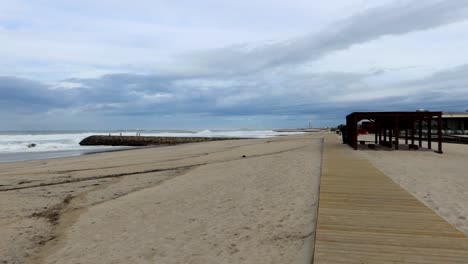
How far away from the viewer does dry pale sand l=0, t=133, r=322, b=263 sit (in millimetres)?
4828

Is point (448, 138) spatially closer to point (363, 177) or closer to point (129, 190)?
point (363, 177)

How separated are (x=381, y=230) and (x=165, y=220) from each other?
3.45 m

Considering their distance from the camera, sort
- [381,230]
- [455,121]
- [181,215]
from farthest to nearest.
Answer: [455,121] < [181,215] < [381,230]

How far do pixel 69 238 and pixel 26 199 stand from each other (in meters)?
3.89

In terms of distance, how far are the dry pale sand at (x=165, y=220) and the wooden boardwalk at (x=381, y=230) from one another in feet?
1.30

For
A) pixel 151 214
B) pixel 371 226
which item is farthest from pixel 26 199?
pixel 371 226

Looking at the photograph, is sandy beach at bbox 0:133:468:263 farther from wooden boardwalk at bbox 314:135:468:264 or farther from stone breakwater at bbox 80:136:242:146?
stone breakwater at bbox 80:136:242:146

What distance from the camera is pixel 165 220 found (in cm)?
632

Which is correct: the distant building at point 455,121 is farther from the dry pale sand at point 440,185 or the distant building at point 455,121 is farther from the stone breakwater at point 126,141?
the dry pale sand at point 440,185

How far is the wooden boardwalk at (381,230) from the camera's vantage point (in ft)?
12.7

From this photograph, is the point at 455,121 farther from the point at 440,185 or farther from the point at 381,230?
the point at 381,230

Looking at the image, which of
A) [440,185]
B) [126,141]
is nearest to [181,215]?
[440,185]

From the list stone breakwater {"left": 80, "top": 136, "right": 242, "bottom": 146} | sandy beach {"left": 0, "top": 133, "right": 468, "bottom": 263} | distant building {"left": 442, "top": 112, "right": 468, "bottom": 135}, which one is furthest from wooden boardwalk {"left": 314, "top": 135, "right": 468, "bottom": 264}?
stone breakwater {"left": 80, "top": 136, "right": 242, "bottom": 146}

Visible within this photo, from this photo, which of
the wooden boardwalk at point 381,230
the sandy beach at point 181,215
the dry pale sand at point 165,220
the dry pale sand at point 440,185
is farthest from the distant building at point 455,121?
the wooden boardwalk at point 381,230
